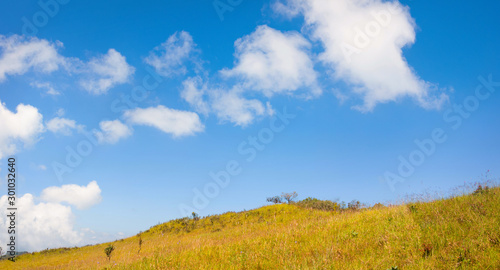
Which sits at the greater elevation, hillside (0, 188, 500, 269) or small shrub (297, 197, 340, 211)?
small shrub (297, 197, 340, 211)

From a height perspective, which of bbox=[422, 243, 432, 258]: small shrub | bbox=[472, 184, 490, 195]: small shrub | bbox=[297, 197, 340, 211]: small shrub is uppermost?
bbox=[297, 197, 340, 211]: small shrub

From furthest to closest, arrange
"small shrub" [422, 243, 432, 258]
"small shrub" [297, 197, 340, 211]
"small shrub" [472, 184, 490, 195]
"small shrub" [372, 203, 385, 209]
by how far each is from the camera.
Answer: "small shrub" [297, 197, 340, 211] < "small shrub" [372, 203, 385, 209] < "small shrub" [472, 184, 490, 195] < "small shrub" [422, 243, 432, 258]

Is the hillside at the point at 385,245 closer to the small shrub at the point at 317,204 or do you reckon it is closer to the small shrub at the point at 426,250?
the small shrub at the point at 426,250

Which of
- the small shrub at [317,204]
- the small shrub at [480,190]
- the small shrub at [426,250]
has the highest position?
the small shrub at [317,204]

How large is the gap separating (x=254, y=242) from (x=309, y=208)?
63.4 ft

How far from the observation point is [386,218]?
31.1 feet

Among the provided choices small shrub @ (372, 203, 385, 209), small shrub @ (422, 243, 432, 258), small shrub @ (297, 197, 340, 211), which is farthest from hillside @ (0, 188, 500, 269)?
small shrub @ (297, 197, 340, 211)

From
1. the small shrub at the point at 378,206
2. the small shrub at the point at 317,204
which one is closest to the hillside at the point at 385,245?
the small shrub at the point at 378,206

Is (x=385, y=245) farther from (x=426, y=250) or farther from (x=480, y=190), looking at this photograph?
(x=480, y=190)

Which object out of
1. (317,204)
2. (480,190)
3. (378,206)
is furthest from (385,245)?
(317,204)

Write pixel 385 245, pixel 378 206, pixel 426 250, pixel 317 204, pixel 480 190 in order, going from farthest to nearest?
1. pixel 317 204
2. pixel 378 206
3. pixel 480 190
4. pixel 385 245
5. pixel 426 250

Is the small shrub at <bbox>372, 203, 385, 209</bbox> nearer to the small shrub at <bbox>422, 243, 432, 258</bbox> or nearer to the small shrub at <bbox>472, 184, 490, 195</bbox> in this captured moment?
the small shrub at <bbox>472, 184, 490, 195</bbox>

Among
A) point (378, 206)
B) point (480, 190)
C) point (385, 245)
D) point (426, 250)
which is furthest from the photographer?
point (378, 206)

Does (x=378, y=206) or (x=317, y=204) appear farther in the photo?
(x=317, y=204)
